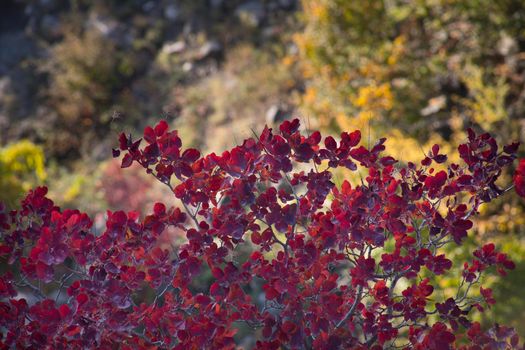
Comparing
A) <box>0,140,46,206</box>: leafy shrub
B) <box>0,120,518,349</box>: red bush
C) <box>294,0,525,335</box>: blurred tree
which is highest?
<box>0,140,46,206</box>: leafy shrub

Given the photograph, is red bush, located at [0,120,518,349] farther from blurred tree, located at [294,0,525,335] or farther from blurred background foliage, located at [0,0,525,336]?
blurred tree, located at [294,0,525,335]

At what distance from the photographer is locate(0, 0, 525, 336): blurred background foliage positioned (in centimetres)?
575

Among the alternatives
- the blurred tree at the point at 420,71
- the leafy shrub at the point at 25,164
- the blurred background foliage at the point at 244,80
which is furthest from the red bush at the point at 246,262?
the leafy shrub at the point at 25,164

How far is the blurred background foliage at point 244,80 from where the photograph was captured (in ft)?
18.9

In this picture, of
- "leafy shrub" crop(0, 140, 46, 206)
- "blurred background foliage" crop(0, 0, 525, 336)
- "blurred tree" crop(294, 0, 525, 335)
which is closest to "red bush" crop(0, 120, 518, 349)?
"blurred background foliage" crop(0, 0, 525, 336)

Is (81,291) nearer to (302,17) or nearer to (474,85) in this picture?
(474,85)

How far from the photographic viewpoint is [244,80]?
9.53 m

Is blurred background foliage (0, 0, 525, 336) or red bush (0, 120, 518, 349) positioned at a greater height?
blurred background foliage (0, 0, 525, 336)

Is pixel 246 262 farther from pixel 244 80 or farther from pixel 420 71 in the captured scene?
pixel 244 80

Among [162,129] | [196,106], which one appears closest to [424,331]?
[162,129]

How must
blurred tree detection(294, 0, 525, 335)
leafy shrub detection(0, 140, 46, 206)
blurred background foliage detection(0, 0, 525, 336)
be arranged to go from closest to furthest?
blurred tree detection(294, 0, 525, 335) → blurred background foliage detection(0, 0, 525, 336) → leafy shrub detection(0, 140, 46, 206)

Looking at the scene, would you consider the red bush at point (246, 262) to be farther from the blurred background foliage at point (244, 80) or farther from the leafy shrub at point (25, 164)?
the leafy shrub at point (25, 164)

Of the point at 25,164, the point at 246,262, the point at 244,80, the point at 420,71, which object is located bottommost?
the point at 246,262

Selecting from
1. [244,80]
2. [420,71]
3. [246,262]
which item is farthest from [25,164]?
[246,262]
